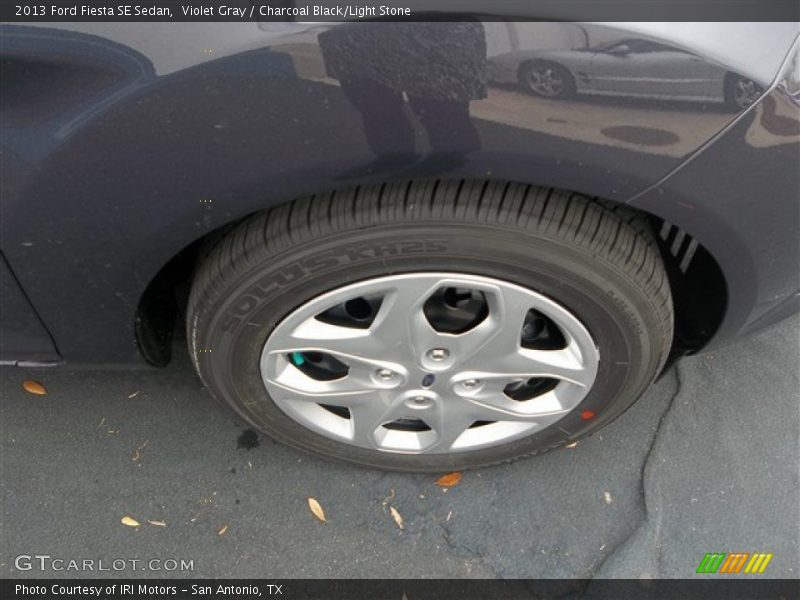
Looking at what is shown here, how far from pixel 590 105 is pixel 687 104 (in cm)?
16

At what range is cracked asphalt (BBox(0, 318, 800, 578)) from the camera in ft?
6.27

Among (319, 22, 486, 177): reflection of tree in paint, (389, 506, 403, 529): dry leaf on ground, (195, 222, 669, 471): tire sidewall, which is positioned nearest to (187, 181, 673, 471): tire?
(195, 222, 669, 471): tire sidewall

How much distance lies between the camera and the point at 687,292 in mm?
1737

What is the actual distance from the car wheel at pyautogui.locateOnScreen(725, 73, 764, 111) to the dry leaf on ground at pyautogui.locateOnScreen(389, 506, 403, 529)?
4.43 ft

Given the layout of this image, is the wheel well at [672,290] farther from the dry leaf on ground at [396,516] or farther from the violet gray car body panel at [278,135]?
the dry leaf on ground at [396,516]

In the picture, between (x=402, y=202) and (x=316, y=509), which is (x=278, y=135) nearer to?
(x=402, y=202)

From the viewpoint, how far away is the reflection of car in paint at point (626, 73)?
3.74 ft

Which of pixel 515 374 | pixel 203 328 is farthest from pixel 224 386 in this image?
pixel 515 374

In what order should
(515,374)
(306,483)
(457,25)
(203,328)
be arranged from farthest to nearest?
(306,483), (515,374), (203,328), (457,25)

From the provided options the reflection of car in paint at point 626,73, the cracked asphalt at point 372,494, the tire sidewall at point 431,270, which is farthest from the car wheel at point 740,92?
the cracked asphalt at point 372,494

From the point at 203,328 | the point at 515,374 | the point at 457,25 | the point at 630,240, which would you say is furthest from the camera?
the point at 515,374

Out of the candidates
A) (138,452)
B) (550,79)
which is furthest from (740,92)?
(138,452)
